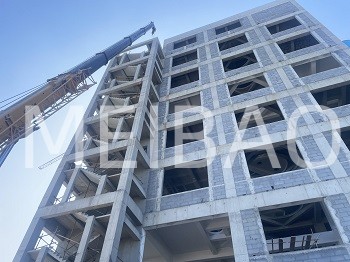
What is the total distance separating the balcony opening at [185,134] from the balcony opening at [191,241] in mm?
5440

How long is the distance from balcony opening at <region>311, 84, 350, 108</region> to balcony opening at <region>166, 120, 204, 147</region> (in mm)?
6775

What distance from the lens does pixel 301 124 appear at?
1286 centimetres

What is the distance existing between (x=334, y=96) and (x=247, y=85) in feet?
16.8

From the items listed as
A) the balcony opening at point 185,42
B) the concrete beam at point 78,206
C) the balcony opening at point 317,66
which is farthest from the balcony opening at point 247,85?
the concrete beam at point 78,206

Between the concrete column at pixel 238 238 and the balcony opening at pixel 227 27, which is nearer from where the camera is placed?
the concrete column at pixel 238 238

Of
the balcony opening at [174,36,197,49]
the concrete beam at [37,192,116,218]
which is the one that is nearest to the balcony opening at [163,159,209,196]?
the concrete beam at [37,192,116,218]

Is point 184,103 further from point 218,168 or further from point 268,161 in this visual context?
point 218,168

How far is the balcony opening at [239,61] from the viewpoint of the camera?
2053 cm

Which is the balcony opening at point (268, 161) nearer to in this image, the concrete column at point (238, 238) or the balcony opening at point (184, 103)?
the concrete column at point (238, 238)

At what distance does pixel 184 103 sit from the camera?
62.8ft

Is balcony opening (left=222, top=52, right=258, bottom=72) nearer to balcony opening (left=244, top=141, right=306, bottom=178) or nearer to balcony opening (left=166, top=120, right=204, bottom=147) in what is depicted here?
balcony opening (left=166, top=120, right=204, bottom=147)

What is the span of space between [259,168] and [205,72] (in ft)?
24.9

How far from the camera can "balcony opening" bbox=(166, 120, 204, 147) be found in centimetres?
1664

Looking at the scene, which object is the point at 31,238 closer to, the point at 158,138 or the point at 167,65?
the point at 158,138
